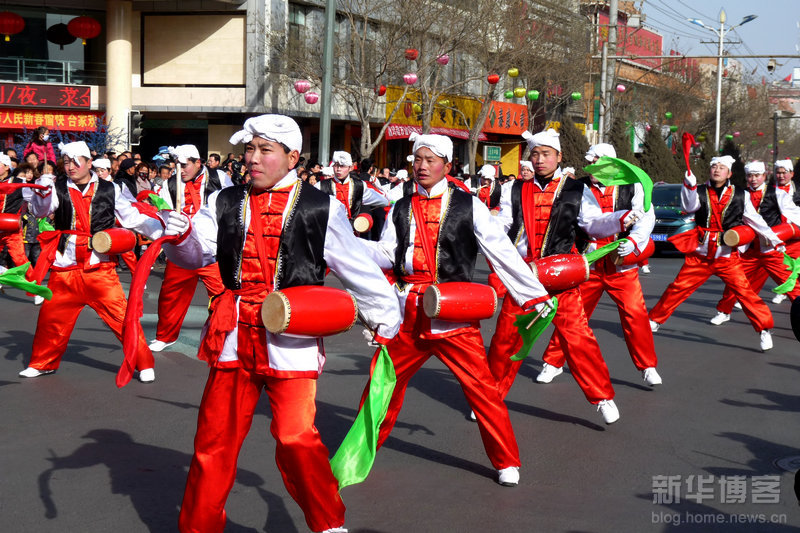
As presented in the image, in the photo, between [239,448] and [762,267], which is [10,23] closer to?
[762,267]

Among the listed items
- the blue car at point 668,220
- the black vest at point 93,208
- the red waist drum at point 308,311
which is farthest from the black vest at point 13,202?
the blue car at point 668,220

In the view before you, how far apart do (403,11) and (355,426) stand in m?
25.8

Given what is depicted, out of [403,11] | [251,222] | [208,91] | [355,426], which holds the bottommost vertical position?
[355,426]

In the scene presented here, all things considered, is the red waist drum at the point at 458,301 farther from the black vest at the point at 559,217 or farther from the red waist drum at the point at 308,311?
the black vest at the point at 559,217

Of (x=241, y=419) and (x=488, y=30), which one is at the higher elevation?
(x=488, y=30)

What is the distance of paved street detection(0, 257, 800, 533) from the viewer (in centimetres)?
509

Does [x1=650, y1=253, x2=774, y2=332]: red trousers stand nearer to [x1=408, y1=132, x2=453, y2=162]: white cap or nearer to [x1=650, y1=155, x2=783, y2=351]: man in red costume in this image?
[x1=650, y1=155, x2=783, y2=351]: man in red costume

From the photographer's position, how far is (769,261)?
37.7 ft

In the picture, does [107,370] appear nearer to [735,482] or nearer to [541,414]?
[541,414]

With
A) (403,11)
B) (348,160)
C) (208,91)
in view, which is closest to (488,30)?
(403,11)

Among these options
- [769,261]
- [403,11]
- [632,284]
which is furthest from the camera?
[403,11]

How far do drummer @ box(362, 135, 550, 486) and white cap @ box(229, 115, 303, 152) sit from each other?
126 cm

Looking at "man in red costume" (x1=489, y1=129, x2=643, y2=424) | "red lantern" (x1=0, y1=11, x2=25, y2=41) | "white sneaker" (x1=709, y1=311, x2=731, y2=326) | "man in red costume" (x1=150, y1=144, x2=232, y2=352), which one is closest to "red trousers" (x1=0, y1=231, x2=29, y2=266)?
"man in red costume" (x1=150, y1=144, x2=232, y2=352)

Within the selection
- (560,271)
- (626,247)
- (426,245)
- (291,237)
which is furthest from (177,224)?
(626,247)
